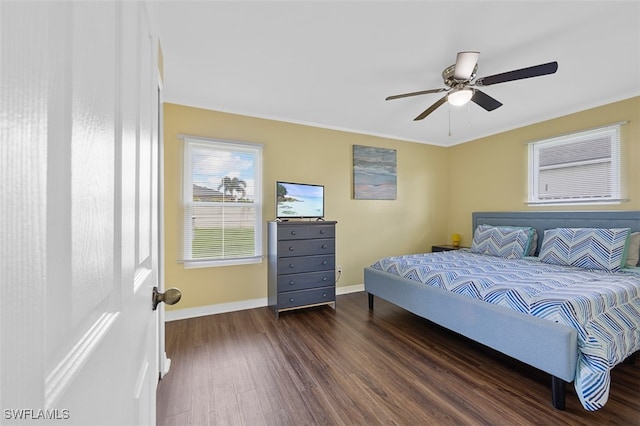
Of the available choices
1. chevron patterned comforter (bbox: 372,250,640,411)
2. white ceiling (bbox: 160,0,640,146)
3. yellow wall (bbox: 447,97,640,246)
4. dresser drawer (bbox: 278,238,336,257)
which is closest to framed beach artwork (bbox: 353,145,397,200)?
white ceiling (bbox: 160,0,640,146)

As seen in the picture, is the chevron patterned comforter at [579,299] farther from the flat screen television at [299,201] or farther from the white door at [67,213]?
the white door at [67,213]

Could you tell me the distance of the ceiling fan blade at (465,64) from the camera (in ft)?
6.16

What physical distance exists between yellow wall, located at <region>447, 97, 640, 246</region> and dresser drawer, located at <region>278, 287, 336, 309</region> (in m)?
2.81

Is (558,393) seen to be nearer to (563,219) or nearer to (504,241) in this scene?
(504,241)

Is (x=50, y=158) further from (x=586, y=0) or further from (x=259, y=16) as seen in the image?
(x=586, y=0)

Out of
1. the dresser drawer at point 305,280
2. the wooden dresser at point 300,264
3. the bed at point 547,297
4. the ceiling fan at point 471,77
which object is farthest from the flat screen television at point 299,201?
the ceiling fan at point 471,77

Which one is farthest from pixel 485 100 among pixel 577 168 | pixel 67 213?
pixel 67 213

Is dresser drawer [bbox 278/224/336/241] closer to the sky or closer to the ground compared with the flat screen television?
closer to the ground

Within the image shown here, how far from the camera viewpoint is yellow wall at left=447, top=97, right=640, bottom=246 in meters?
2.94

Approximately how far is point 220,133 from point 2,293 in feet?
11.2

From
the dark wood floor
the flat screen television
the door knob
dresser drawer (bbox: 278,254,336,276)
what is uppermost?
the flat screen television

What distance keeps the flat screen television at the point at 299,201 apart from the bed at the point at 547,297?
3.50 feet

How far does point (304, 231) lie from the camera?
10.6ft

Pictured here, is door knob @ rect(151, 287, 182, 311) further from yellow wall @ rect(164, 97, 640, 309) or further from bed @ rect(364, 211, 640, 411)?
yellow wall @ rect(164, 97, 640, 309)
